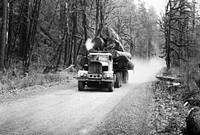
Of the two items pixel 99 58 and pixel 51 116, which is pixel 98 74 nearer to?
pixel 99 58

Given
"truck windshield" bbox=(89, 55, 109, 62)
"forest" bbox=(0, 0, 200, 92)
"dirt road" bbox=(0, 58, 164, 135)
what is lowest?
"dirt road" bbox=(0, 58, 164, 135)

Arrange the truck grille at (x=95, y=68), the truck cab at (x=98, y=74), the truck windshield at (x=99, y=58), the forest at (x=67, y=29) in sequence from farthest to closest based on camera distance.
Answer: the forest at (x=67, y=29)
the truck windshield at (x=99, y=58)
the truck grille at (x=95, y=68)
the truck cab at (x=98, y=74)

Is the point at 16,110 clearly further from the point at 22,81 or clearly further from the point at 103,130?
the point at 22,81

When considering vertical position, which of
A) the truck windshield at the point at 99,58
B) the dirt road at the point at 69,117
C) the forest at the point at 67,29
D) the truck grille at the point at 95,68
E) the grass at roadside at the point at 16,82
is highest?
the forest at the point at 67,29

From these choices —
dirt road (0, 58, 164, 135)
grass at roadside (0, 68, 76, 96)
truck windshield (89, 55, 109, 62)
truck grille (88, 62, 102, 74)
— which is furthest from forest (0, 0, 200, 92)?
dirt road (0, 58, 164, 135)

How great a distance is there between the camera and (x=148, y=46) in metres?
73.4

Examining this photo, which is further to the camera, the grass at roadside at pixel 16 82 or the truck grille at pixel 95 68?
the truck grille at pixel 95 68

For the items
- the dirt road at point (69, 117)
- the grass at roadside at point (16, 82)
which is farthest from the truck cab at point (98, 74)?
the dirt road at point (69, 117)

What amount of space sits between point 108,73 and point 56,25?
22.2 meters

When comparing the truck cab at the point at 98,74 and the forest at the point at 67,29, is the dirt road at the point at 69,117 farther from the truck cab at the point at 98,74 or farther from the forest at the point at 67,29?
the forest at the point at 67,29

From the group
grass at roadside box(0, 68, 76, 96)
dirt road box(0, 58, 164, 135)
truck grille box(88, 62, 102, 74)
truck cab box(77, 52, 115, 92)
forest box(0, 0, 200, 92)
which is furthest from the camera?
forest box(0, 0, 200, 92)

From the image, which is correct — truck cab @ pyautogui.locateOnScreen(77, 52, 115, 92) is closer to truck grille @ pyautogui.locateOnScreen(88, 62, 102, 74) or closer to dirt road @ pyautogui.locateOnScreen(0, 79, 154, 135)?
truck grille @ pyautogui.locateOnScreen(88, 62, 102, 74)

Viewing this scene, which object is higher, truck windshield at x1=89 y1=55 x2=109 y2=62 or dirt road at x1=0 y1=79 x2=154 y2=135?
truck windshield at x1=89 y1=55 x2=109 y2=62

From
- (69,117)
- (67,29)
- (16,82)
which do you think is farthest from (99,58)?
(67,29)
